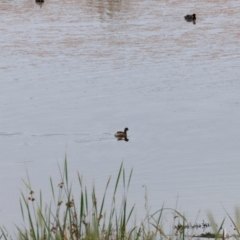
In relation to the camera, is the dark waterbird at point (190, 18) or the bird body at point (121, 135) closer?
the bird body at point (121, 135)

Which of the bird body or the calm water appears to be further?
the bird body

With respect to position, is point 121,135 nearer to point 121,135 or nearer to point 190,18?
point 121,135

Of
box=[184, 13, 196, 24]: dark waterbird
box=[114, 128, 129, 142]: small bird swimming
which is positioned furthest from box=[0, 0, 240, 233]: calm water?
box=[184, 13, 196, 24]: dark waterbird

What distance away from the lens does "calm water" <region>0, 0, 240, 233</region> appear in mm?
10391

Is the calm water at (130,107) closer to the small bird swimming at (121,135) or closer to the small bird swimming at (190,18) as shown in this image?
the small bird swimming at (121,135)

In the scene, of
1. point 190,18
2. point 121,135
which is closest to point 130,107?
point 121,135

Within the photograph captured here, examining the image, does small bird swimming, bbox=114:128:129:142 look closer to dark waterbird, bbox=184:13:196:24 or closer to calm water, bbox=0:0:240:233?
calm water, bbox=0:0:240:233

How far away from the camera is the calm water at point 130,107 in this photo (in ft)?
34.1

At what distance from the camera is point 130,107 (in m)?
15.1

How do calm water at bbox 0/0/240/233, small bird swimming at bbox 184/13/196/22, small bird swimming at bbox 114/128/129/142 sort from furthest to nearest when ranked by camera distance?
small bird swimming at bbox 184/13/196/22 < small bird swimming at bbox 114/128/129/142 < calm water at bbox 0/0/240/233

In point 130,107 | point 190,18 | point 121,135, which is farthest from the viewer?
point 190,18

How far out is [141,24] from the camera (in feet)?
88.4

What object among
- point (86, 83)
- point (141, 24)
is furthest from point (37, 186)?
A: point (141, 24)

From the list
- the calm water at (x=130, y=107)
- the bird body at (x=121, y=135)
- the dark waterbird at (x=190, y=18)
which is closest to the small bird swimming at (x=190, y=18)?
the dark waterbird at (x=190, y=18)
